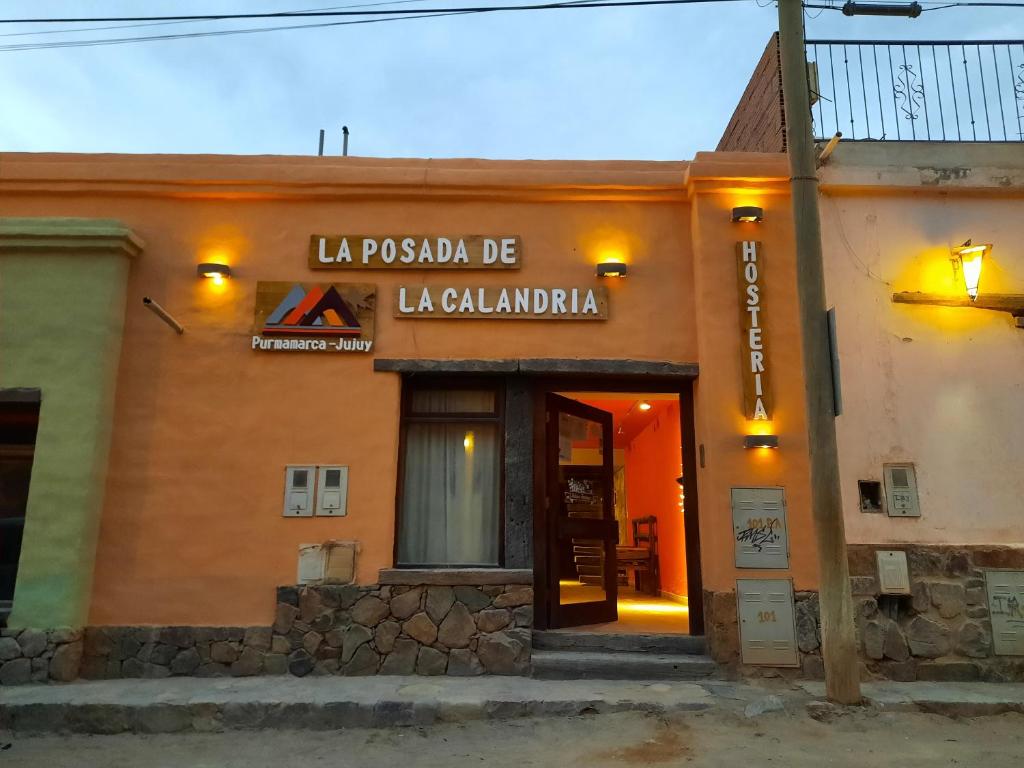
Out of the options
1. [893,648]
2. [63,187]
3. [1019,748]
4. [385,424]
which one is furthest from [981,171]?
[63,187]

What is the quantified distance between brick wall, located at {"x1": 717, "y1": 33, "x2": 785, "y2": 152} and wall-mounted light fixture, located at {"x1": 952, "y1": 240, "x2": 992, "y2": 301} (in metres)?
1.93

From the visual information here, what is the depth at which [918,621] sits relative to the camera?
19.7 ft

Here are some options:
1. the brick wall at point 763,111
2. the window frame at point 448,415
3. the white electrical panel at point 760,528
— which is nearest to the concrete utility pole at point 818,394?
the white electrical panel at point 760,528

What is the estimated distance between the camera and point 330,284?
22.0ft

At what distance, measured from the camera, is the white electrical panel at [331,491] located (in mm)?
6277

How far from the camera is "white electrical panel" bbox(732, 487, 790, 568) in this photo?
19.9 ft

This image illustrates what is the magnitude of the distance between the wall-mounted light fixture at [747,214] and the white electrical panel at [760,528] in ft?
7.87

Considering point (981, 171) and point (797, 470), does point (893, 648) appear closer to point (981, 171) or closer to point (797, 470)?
point (797, 470)

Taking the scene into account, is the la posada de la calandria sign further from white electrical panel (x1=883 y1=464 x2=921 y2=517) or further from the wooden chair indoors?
the wooden chair indoors

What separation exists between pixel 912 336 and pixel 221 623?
6.45 m

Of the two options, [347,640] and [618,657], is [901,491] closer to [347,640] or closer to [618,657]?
[618,657]

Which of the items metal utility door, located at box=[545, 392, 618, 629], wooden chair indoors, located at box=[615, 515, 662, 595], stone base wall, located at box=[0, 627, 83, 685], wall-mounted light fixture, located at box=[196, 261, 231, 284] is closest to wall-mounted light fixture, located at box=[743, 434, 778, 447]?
metal utility door, located at box=[545, 392, 618, 629]

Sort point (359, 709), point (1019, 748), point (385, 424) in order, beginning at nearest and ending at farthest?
point (1019, 748) → point (359, 709) → point (385, 424)

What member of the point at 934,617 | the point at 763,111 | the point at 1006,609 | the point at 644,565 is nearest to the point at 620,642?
the point at 934,617
